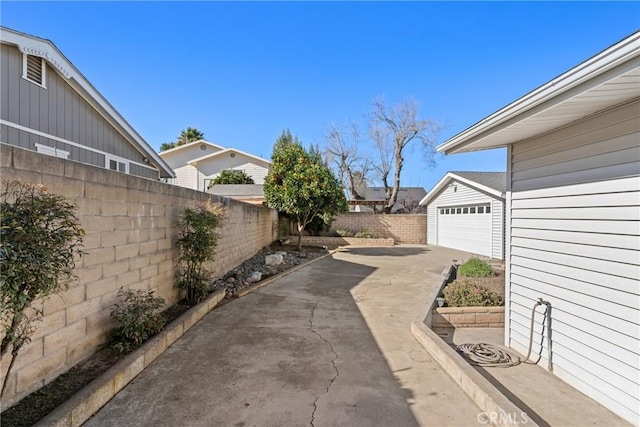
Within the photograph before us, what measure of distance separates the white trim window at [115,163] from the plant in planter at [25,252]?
25.7 feet

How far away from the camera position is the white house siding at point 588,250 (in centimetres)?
310

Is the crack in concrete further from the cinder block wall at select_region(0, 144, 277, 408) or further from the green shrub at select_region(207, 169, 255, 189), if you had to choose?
the green shrub at select_region(207, 169, 255, 189)

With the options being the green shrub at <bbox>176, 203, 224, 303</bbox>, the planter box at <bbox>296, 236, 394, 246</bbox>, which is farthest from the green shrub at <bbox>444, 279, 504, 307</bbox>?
the planter box at <bbox>296, 236, 394, 246</bbox>

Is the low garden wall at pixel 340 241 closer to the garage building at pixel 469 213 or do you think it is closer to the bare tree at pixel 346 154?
the garage building at pixel 469 213

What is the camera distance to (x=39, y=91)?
278 inches

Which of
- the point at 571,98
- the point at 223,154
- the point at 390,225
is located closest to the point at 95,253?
the point at 571,98

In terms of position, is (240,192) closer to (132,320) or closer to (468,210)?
(468,210)

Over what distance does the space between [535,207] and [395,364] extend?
9.29 feet

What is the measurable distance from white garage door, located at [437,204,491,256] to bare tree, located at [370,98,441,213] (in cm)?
579

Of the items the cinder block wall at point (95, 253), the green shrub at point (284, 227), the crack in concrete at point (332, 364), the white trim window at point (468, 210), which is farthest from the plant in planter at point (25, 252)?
the green shrub at point (284, 227)

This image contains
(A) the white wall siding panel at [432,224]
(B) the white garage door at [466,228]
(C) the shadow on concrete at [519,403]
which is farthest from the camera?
(A) the white wall siding panel at [432,224]

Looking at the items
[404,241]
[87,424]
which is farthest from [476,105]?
[87,424]

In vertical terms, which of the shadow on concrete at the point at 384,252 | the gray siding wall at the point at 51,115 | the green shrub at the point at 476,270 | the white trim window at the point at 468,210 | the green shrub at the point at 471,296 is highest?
the gray siding wall at the point at 51,115

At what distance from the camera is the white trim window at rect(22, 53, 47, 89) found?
670cm
